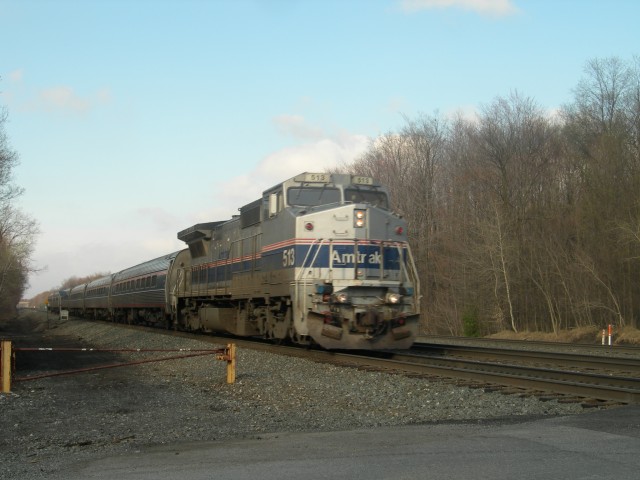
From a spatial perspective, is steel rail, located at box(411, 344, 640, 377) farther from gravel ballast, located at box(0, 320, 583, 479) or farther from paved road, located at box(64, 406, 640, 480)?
paved road, located at box(64, 406, 640, 480)

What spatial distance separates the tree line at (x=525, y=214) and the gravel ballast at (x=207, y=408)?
22028 mm

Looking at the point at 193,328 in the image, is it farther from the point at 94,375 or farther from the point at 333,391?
the point at 333,391

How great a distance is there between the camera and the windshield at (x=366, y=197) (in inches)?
668

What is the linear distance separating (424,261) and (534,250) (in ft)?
30.7

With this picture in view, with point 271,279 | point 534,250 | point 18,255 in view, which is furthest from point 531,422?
point 18,255

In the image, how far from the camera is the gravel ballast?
7.73m

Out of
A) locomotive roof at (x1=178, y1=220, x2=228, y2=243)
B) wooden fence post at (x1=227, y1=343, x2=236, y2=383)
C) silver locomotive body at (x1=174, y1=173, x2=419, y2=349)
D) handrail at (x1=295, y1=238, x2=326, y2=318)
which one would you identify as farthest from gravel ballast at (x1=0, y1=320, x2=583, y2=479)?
locomotive roof at (x1=178, y1=220, x2=228, y2=243)

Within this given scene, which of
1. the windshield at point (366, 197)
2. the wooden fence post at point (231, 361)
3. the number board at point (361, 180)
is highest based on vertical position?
the number board at point (361, 180)

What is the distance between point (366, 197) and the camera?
1712 centimetres

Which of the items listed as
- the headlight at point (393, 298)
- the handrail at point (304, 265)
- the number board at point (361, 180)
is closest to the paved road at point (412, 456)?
the headlight at point (393, 298)

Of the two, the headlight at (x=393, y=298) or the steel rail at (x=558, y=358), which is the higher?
the headlight at (x=393, y=298)

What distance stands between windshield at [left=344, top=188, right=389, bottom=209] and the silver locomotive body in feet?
0.08

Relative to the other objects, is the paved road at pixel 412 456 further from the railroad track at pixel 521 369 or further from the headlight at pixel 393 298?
the headlight at pixel 393 298

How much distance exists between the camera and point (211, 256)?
77.5 ft
